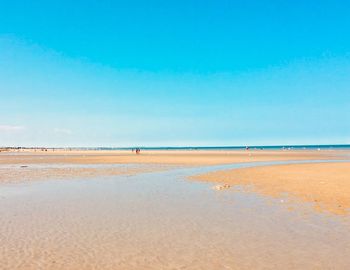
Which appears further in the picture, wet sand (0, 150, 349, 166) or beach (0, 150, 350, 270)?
wet sand (0, 150, 349, 166)

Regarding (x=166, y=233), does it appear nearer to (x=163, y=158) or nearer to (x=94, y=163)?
(x=94, y=163)

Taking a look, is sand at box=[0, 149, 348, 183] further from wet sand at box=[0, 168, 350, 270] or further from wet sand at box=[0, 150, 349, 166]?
wet sand at box=[0, 168, 350, 270]

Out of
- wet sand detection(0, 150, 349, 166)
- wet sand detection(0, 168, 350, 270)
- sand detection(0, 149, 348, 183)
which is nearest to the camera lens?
wet sand detection(0, 168, 350, 270)

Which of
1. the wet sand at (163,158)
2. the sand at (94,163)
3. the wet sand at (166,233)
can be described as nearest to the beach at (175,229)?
the wet sand at (166,233)

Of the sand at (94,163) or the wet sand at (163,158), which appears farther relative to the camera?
the wet sand at (163,158)

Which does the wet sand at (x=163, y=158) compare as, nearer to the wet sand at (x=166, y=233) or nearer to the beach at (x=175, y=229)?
the beach at (x=175, y=229)

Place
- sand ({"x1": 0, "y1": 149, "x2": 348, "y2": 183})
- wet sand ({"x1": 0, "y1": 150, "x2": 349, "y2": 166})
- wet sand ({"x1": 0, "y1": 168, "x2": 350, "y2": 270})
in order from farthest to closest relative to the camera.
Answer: wet sand ({"x1": 0, "y1": 150, "x2": 349, "y2": 166}) < sand ({"x1": 0, "y1": 149, "x2": 348, "y2": 183}) < wet sand ({"x1": 0, "y1": 168, "x2": 350, "y2": 270})

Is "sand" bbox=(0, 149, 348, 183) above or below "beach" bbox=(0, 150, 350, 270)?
above

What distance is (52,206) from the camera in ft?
55.5

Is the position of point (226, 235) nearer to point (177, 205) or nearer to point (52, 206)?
point (177, 205)

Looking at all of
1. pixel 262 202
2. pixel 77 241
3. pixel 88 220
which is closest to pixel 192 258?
pixel 77 241

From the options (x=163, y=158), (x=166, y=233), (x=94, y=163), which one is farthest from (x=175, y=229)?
(x=163, y=158)

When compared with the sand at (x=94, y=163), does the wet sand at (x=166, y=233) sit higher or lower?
lower

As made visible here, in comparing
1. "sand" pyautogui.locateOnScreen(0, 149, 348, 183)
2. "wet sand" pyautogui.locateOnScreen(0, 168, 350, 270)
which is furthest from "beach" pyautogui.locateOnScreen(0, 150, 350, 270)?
"sand" pyautogui.locateOnScreen(0, 149, 348, 183)
